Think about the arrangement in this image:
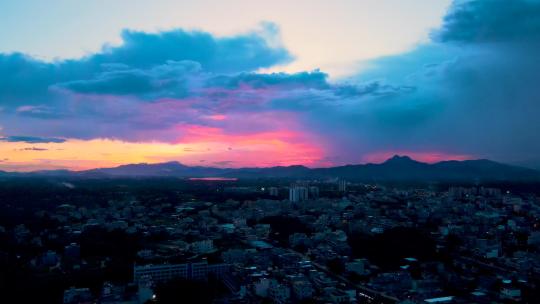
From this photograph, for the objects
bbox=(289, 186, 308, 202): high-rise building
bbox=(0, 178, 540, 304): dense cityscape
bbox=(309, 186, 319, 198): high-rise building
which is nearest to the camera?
bbox=(0, 178, 540, 304): dense cityscape

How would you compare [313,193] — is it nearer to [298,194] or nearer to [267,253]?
[298,194]

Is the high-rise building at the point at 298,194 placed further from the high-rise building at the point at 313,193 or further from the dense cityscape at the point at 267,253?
the dense cityscape at the point at 267,253

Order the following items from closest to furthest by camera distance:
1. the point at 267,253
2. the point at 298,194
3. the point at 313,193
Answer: the point at 267,253 → the point at 298,194 → the point at 313,193

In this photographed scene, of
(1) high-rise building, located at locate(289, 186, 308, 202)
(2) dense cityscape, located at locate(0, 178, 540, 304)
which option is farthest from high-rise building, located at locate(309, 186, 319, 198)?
(2) dense cityscape, located at locate(0, 178, 540, 304)

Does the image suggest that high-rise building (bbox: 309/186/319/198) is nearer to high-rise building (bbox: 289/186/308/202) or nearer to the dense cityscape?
high-rise building (bbox: 289/186/308/202)

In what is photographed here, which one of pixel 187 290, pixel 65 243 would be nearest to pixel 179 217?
pixel 65 243

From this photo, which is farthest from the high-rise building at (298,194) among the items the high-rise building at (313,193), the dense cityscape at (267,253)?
the dense cityscape at (267,253)

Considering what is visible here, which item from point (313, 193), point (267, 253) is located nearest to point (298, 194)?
point (313, 193)

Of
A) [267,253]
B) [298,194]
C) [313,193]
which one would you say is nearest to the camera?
[267,253]

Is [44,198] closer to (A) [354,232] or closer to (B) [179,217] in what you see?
(B) [179,217]
